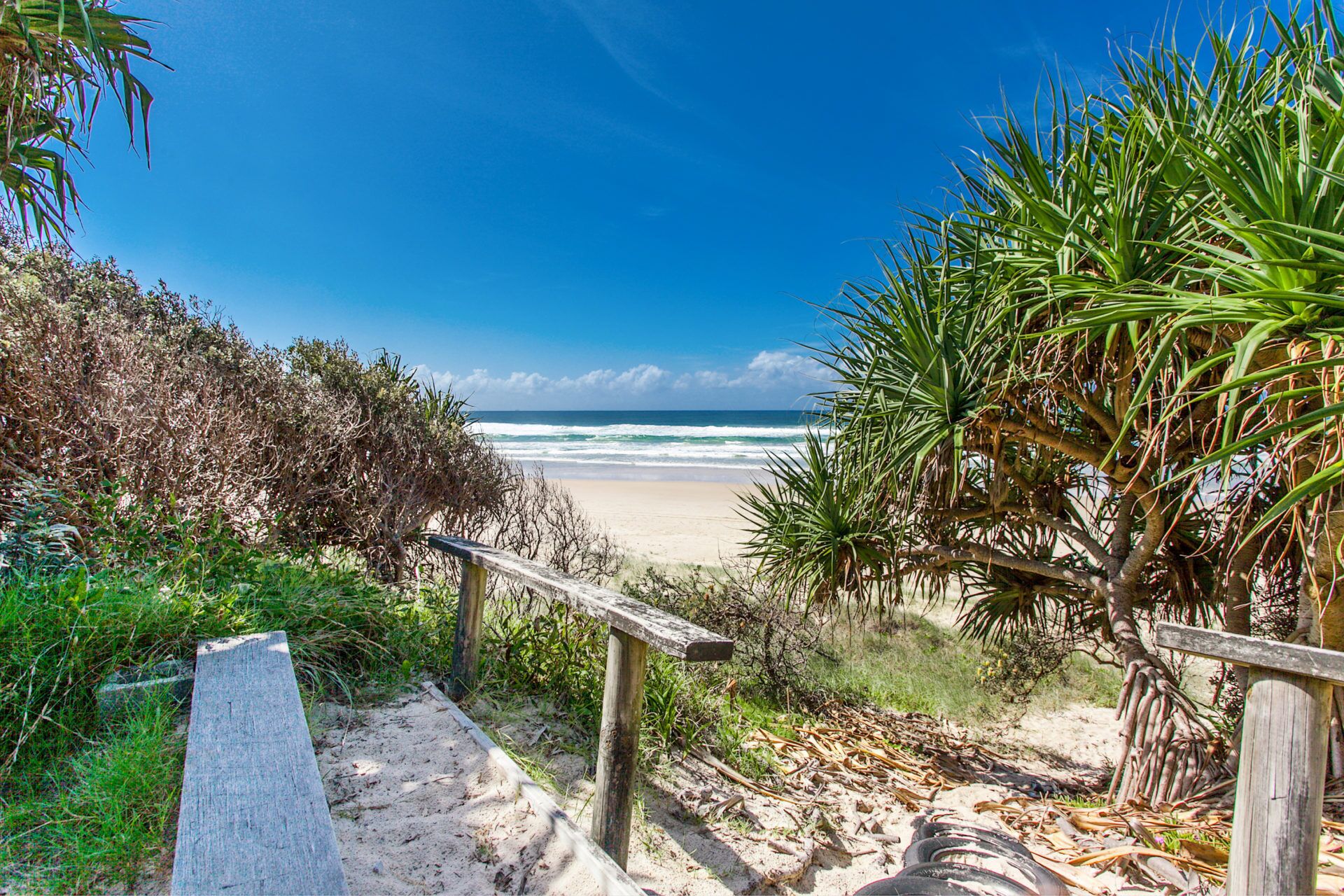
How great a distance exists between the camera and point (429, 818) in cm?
271

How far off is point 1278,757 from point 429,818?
2.80 meters

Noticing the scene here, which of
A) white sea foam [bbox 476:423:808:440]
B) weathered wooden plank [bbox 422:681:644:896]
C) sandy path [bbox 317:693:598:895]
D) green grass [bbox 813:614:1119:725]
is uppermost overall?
white sea foam [bbox 476:423:808:440]

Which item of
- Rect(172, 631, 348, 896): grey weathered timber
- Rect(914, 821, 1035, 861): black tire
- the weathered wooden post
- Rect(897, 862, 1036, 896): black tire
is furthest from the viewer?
Rect(914, 821, 1035, 861): black tire

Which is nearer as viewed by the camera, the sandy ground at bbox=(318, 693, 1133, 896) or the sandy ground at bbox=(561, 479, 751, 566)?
the sandy ground at bbox=(318, 693, 1133, 896)

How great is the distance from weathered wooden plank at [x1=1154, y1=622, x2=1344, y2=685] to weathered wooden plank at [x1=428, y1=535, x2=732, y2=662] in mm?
1278

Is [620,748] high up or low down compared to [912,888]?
up

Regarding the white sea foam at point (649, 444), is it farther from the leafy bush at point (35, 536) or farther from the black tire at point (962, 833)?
the black tire at point (962, 833)

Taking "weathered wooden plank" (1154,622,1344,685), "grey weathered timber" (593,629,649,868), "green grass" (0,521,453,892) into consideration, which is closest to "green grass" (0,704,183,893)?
"green grass" (0,521,453,892)

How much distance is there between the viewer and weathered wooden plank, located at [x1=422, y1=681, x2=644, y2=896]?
2.17 meters

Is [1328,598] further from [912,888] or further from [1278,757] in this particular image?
[912,888]

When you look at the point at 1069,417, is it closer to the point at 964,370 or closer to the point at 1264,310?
the point at 964,370

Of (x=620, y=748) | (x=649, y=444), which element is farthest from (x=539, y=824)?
(x=649, y=444)

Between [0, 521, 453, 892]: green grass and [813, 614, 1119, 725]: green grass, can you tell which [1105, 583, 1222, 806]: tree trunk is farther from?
[0, 521, 453, 892]: green grass

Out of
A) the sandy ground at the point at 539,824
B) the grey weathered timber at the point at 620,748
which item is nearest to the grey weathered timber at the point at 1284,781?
the sandy ground at the point at 539,824
